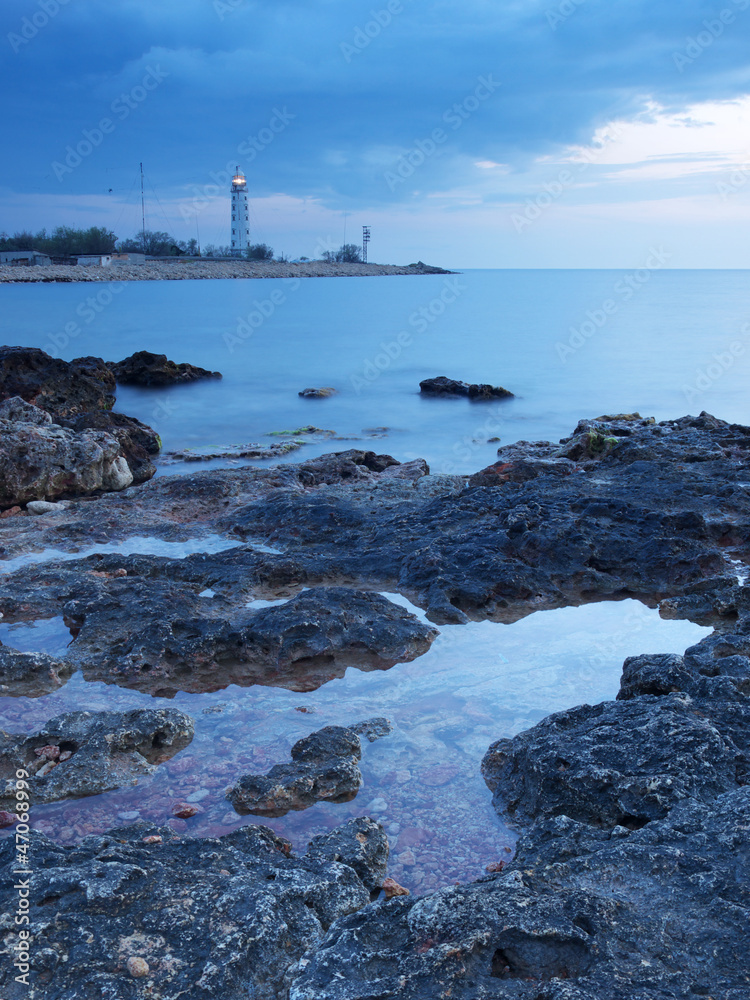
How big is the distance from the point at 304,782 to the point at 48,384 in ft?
28.6

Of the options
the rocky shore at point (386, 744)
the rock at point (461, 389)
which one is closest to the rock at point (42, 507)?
the rocky shore at point (386, 744)

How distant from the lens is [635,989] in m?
1.67

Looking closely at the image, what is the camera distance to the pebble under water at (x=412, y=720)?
295 centimetres

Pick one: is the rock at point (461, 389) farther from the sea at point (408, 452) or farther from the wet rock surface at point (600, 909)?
the wet rock surface at point (600, 909)

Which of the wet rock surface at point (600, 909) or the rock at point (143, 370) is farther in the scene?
the rock at point (143, 370)

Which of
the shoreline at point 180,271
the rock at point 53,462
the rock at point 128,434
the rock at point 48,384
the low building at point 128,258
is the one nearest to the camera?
the rock at point 53,462

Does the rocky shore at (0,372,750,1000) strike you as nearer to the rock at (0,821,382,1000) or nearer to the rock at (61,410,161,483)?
the rock at (0,821,382,1000)

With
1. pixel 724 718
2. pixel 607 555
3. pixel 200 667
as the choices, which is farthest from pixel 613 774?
pixel 607 555

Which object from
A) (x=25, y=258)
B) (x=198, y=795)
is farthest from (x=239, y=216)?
(x=198, y=795)

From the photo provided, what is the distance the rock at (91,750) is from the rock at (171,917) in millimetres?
744

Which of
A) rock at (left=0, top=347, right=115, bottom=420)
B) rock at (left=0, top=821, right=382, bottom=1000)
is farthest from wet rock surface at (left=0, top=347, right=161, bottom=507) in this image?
rock at (left=0, top=821, right=382, bottom=1000)

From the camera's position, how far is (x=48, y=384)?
1028cm

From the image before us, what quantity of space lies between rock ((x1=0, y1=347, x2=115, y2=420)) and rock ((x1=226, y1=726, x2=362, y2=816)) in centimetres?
767

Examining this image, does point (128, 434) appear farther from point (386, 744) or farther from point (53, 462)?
point (386, 744)
